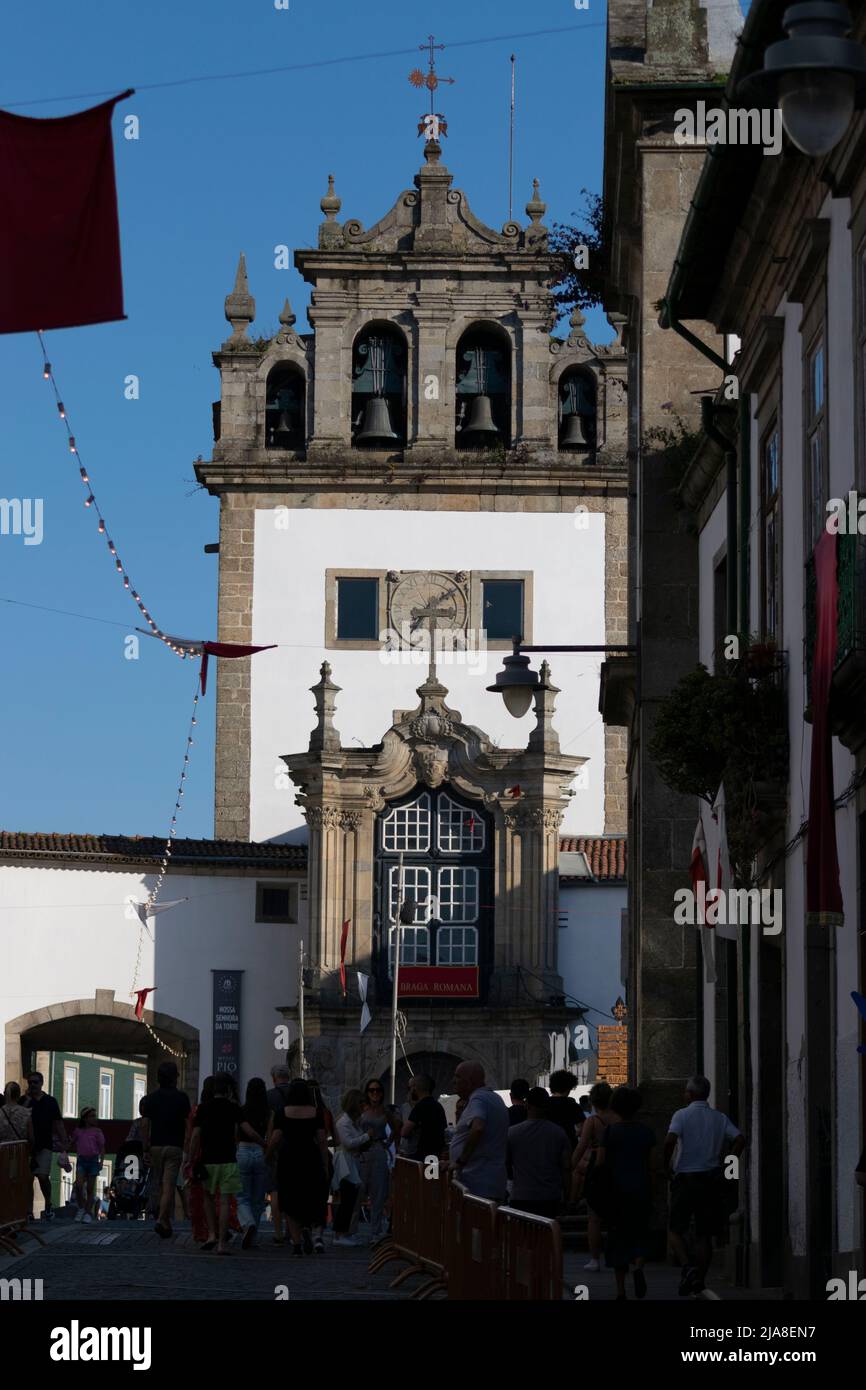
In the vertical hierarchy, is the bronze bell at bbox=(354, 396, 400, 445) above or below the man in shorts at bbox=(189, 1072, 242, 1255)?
above

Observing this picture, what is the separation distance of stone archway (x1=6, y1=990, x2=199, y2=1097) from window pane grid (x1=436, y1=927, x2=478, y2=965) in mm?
5041

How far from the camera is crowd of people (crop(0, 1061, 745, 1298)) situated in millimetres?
15008

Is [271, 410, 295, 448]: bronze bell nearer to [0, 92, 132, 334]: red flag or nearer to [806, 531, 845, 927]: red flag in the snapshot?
[806, 531, 845, 927]: red flag

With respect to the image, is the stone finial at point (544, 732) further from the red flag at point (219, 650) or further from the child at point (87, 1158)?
the child at point (87, 1158)

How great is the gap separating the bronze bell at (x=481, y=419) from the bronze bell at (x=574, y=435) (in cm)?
147

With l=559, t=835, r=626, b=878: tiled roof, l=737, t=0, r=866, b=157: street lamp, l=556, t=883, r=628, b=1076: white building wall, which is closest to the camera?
l=737, t=0, r=866, b=157: street lamp

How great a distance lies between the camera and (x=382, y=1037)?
4956 cm

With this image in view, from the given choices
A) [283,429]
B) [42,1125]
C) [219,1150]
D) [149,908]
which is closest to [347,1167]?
[219,1150]

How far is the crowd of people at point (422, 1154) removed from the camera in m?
15.0

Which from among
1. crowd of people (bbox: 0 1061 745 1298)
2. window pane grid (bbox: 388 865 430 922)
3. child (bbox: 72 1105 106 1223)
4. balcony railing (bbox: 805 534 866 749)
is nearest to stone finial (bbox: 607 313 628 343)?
window pane grid (bbox: 388 865 430 922)

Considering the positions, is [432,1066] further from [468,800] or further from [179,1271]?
[179,1271]
